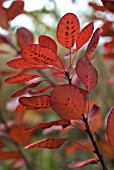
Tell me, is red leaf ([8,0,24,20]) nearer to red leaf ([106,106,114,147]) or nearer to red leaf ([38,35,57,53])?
red leaf ([38,35,57,53])

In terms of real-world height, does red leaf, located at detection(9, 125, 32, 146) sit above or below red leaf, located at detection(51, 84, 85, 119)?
→ below

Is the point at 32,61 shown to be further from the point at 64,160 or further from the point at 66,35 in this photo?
the point at 64,160

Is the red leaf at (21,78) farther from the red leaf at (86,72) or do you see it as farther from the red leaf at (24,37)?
the red leaf at (24,37)

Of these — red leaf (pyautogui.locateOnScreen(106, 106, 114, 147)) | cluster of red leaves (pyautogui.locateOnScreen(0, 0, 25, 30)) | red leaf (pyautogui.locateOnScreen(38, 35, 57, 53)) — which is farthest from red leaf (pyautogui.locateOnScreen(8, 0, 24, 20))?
red leaf (pyautogui.locateOnScreen(106, 106, 114, 147))

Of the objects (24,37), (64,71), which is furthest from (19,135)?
(64,71)

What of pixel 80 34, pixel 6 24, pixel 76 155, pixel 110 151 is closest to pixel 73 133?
pixel 76 155

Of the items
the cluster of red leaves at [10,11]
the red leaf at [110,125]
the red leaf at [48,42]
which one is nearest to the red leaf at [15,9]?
the cluster of red leaves at [10,11]
